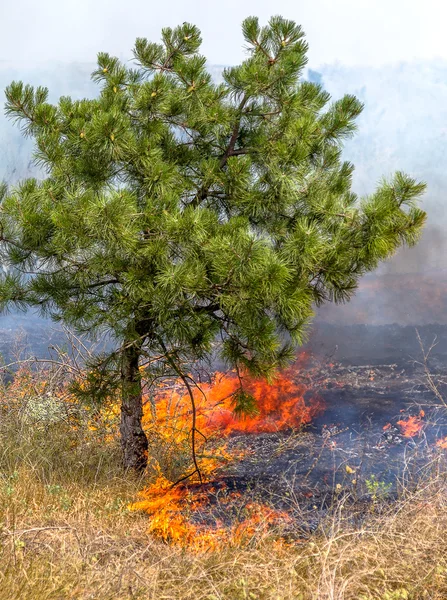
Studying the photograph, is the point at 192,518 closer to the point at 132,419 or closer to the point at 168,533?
the point at 168,533

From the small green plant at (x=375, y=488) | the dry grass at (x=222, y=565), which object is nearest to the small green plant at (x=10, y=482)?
the dry grass at (x=222, y=565)

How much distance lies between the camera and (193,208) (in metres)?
3.96

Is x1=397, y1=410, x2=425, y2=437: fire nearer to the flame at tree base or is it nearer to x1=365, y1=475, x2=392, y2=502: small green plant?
the flame at tree base

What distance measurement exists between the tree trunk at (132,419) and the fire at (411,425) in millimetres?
2635

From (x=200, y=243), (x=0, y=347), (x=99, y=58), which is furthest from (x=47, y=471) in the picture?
(x=0, y=347)

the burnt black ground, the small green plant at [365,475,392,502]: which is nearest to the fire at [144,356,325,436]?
the burnt black ground

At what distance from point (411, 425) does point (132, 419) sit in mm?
2901

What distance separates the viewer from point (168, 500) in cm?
432

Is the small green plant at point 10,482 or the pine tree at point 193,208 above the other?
the pine tree at point 193,208

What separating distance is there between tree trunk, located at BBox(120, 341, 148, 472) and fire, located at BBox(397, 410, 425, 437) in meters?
2.64

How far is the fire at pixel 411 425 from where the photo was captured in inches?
239

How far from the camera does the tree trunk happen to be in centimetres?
447

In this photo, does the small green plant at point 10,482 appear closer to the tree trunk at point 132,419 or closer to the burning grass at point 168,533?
the burning grass at point 168,533

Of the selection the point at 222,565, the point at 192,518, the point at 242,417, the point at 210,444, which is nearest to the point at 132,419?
the point at 192,518
